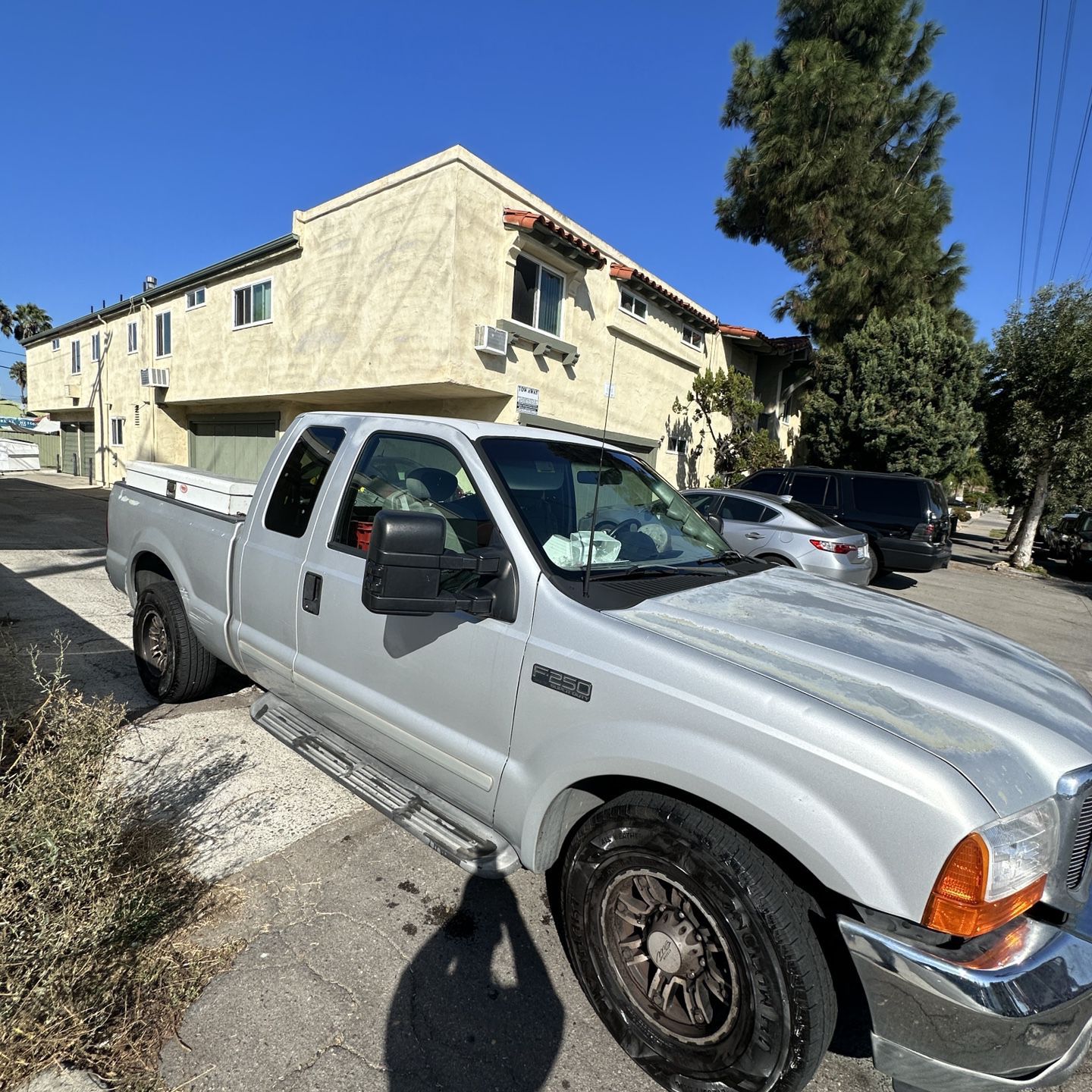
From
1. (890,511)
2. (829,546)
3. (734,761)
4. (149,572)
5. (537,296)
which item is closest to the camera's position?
(734,761)

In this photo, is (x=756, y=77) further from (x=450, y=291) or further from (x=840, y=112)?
(x=450, y=291)

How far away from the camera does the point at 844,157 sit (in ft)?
55.7

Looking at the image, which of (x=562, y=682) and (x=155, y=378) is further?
(x=155, y=378)

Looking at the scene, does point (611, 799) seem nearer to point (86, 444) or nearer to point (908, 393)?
point (908, 393)

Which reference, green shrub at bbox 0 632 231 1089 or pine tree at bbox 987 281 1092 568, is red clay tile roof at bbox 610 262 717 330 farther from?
green shrub at bbox 0 632 231 1089

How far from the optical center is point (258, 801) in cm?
315

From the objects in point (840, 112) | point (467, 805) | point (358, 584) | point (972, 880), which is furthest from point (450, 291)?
point (840, 112)

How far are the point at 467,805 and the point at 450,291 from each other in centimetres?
989

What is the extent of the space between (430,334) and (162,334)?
13145mm

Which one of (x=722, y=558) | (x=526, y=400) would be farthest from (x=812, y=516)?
(x=722, y=558)

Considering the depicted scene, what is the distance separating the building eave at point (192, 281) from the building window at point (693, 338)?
9.98m

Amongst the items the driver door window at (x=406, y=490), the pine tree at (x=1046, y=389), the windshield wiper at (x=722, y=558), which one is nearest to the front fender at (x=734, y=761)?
the driver door window at (x=406, y=490)

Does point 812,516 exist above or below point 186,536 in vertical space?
above

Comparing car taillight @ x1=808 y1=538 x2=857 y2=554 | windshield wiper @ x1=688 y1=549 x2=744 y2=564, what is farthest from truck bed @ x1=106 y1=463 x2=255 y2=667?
car taillight @ x1=808 y1=538 x2=857 y2=554
